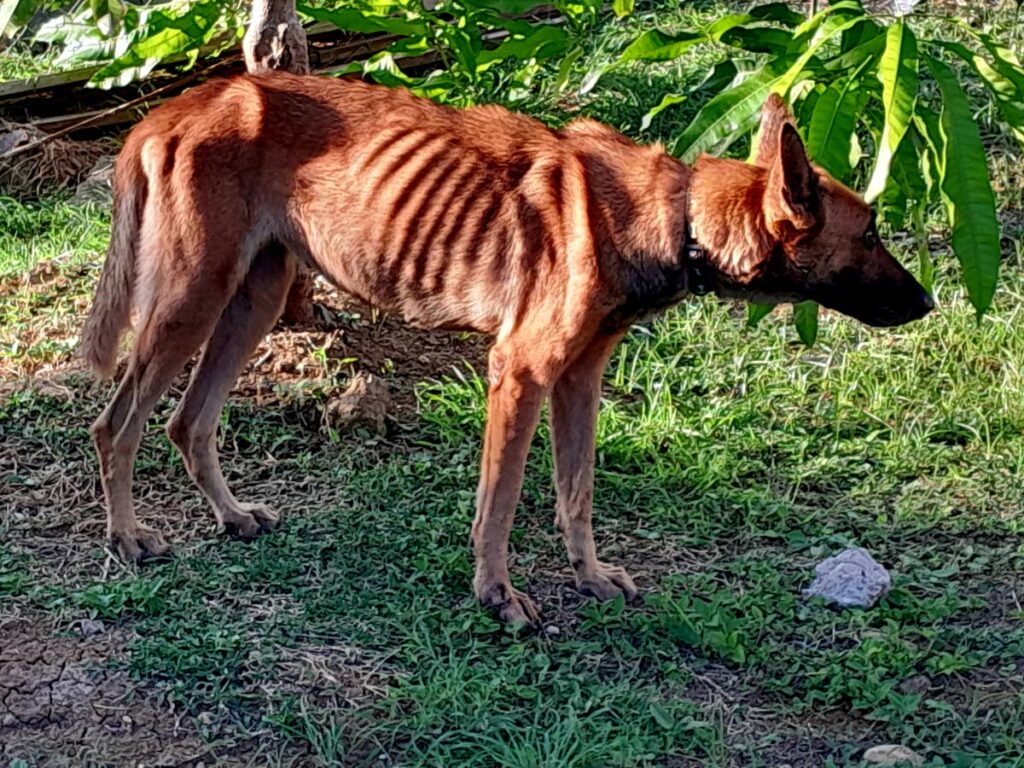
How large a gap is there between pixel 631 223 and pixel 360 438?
176 centimetres

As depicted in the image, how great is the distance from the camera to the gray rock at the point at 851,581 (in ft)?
15.2

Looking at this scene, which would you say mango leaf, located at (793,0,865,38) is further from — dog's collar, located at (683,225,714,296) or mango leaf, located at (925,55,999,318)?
dog's collar, located at (683,225,714,296)

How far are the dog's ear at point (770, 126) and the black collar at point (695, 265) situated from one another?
13.7 inches

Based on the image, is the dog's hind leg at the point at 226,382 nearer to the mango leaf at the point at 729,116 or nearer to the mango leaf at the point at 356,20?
the mango leaf at the point at 356,20

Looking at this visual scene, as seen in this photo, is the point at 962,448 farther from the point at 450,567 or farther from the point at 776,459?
the point at 450,567

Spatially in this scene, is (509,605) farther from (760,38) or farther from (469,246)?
(760,38)

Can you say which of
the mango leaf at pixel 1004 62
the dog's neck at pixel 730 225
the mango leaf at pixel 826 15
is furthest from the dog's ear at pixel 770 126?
the mango leaf at pixel 1004 62

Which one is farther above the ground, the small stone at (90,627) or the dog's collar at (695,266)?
the dog's collar at (695,266)

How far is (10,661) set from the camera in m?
4.11

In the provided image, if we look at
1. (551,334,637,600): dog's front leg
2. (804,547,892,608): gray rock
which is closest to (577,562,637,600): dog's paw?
(551,334,637,600): dog's front leg

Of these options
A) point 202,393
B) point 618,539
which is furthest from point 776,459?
point 202,393

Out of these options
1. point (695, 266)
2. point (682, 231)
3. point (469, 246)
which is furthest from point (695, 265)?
point (469, 246)

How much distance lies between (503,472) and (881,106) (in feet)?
6.05

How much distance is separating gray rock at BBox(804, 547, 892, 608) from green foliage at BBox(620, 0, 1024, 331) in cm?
90
